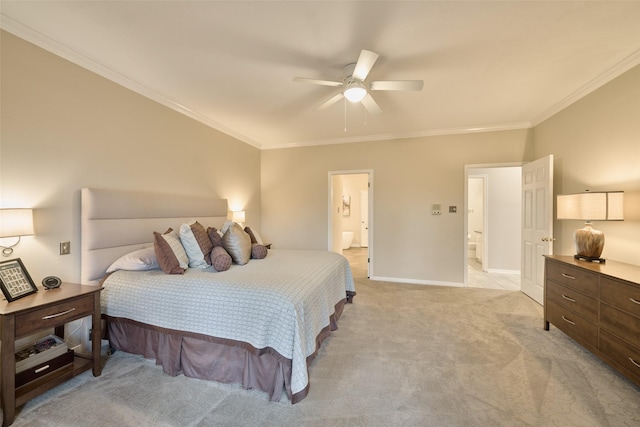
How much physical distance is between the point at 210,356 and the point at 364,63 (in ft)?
8.29

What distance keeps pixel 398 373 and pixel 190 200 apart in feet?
10.1

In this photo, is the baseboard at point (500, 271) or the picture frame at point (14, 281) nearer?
the picture frame at point (14, 281)

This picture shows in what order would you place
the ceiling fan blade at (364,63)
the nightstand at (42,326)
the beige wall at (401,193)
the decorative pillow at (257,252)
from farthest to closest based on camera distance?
the beige wall at (401,193) → the decorative pillow at (257,252) → the ceiling fan blade at (364,63) → the nightstand at (42,326)

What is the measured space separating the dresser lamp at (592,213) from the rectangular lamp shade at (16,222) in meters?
4.60

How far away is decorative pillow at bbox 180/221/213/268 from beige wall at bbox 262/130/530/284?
2675mm

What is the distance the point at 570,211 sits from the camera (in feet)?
8.77

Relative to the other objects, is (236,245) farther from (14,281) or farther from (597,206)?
(597,206)

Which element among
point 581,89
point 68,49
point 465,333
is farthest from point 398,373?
point 68,49

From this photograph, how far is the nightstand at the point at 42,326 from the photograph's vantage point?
59.9 inches

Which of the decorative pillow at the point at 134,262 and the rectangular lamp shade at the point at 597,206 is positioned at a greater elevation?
the rectangular lamp shade at the point at 597,206

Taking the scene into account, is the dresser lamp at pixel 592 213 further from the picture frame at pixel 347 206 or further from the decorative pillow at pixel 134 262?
the picture frame at pixel 347 206

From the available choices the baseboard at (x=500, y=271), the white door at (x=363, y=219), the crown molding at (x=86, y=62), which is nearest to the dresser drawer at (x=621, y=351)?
the baseboard at (x=500, y=271)

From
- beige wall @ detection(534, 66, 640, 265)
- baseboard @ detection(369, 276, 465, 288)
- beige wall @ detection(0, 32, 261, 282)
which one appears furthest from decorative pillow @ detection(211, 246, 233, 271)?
beige wall @ detection(534, 66, 640, 265)

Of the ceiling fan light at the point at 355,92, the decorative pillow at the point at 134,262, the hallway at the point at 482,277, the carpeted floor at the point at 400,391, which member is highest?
the ceiling fan light at the point at 355,92
